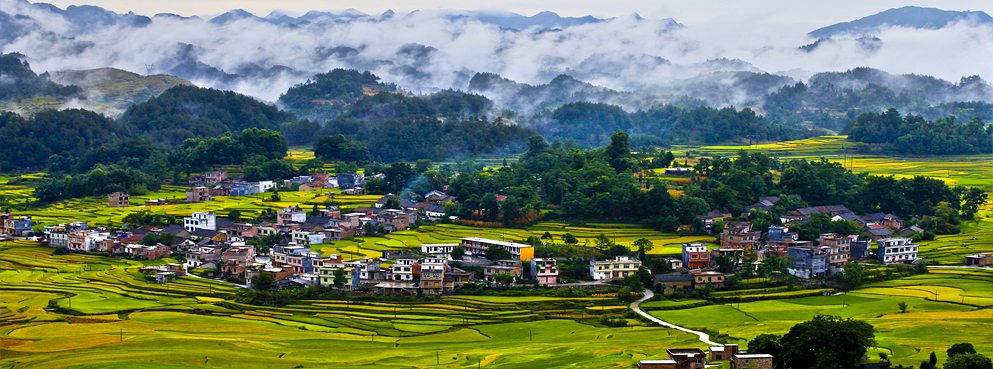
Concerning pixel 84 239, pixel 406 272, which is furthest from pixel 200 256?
pixel 406 272

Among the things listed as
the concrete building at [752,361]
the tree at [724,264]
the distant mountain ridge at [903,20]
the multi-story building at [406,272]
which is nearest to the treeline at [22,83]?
the multi-story building at [406,272]

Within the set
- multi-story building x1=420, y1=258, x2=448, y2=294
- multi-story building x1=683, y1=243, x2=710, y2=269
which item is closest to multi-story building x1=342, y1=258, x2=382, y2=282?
multi-story building x1=420, y1=258, x2=448, y2=294

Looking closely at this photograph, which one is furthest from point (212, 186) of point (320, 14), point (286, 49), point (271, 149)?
point (320, 14)

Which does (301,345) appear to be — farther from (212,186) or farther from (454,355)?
(212,186)

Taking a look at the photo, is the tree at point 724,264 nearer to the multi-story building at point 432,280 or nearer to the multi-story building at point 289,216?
the multi-story building at point 432,280

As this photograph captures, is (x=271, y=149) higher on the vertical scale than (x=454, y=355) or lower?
higher

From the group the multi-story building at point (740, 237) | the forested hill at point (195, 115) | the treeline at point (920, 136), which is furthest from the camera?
the forested hill at point (195, 115)

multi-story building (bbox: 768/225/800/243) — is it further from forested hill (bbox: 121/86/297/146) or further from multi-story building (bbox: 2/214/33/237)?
forested hill (bbox: 121/86/297/146)
